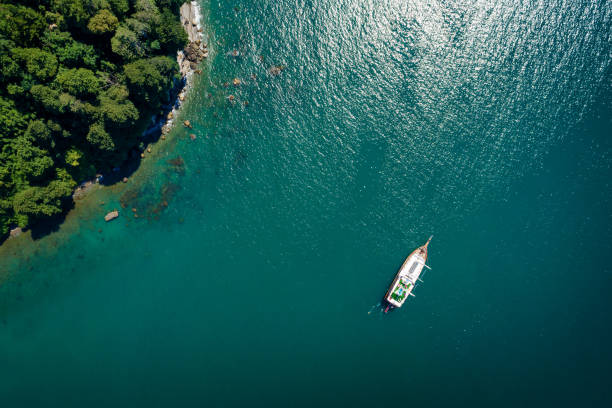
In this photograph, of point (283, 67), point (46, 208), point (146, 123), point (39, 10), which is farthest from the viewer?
point (283, 67)

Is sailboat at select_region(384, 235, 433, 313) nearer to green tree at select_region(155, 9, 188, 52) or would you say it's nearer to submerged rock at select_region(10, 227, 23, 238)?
green tree at select_region(155, 9, 188, 52)

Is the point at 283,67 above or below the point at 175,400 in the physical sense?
above

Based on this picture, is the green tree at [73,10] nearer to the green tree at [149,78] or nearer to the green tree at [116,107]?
the green tree at [149,78]

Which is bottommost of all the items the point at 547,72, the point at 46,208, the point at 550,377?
the point at 46,208

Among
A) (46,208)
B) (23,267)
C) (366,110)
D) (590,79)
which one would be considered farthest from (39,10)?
(590,79)

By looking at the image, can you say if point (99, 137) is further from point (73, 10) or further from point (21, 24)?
point (73, 10)

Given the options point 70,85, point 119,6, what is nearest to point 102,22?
point 119,6

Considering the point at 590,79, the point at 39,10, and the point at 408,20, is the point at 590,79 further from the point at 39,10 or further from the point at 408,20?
the point at 39,10
